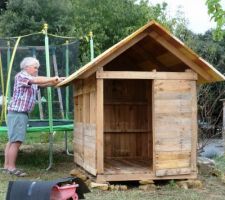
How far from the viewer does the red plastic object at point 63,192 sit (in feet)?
14.7

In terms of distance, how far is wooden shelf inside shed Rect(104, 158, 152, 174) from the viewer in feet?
21.6

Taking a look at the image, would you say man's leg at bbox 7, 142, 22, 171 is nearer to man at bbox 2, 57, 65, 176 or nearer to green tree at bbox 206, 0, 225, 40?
man at bbox 2, 57, 65, 176

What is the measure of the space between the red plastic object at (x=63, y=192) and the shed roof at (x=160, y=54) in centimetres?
203

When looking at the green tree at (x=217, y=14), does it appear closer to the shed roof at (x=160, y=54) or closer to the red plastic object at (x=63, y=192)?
the shed roof at (x=160, y=54)

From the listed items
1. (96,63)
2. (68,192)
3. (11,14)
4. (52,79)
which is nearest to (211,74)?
(96,63)

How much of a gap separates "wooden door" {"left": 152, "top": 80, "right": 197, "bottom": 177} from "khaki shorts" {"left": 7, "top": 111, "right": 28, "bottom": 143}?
2.08 meters

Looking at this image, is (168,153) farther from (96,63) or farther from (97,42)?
(97,42)

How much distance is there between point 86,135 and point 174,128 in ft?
4.10

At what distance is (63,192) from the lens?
4504mm

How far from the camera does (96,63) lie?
20.6 ft

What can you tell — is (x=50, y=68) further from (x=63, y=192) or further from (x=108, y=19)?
(x=108, y=19)

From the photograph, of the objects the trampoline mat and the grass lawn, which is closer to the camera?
the grass lawn

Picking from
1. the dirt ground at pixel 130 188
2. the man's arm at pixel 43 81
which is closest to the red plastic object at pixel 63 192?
the dirt ground at pixel 130 188

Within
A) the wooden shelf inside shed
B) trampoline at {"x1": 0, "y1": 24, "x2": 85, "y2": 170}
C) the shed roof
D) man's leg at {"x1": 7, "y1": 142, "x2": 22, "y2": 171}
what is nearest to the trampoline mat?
trampoline at {"x1": 0, "y1": 24, "x2": 85, "y2": 170}
